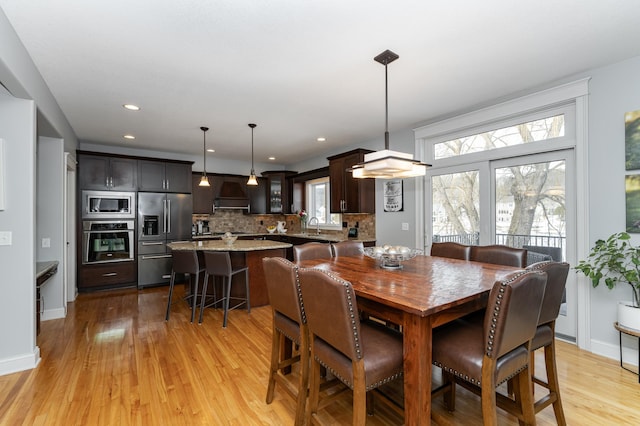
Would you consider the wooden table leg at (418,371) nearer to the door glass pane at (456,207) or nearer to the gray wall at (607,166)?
the gray wall at (607,166)

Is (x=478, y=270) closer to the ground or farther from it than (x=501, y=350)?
farther from it

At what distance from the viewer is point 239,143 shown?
5484 mm

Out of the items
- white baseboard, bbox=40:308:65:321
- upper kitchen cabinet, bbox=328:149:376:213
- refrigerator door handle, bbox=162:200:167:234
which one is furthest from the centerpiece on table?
white baseboard, bbox=40:308:65:321

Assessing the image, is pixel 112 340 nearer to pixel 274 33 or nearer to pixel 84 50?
pixel 84 50

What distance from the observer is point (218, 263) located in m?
3.70

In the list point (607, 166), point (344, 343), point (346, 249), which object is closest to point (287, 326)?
point (344, 343)

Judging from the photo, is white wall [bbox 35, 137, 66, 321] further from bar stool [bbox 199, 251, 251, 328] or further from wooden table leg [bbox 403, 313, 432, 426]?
wooden table leg [bbox 403, 313, 432, 426]

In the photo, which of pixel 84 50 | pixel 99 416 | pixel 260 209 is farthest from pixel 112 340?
pixel 260 209

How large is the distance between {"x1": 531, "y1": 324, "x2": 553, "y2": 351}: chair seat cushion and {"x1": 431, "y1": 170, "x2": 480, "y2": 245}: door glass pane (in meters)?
2.11

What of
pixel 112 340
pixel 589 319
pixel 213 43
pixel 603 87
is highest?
pixel 213 43

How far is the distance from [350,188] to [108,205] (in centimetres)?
418

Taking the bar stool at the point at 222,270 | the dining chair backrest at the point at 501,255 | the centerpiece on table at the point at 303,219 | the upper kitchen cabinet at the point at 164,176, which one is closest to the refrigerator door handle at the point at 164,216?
the upper kitchen cabinet at the point at 164,176

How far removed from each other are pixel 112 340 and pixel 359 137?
439cm

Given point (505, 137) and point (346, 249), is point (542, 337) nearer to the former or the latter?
point (346, 249)
